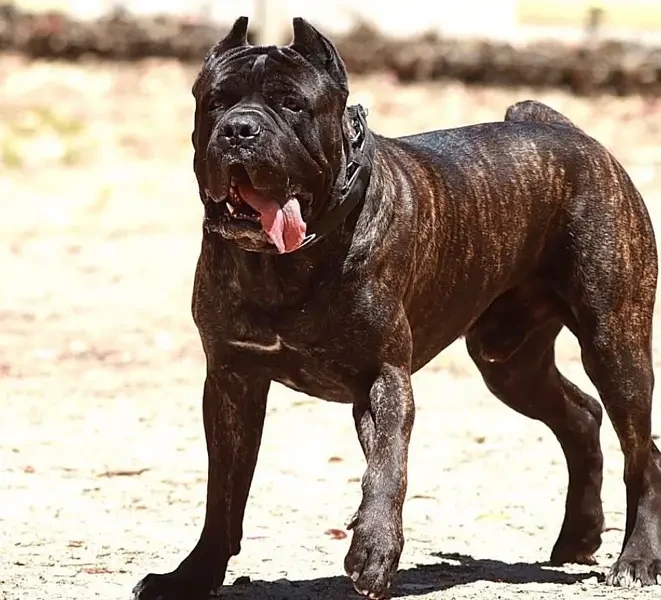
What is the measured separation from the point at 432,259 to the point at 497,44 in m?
14.0

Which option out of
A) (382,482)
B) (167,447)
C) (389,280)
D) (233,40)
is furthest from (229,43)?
(167,447)

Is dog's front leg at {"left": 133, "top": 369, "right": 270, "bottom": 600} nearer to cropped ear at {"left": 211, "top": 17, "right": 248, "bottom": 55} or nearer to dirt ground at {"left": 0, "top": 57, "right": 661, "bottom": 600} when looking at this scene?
dirt ground at {"left": 0, "top": 57, "right": 661, "bottom": 600}

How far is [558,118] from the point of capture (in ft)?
22.9

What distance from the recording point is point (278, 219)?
516cm

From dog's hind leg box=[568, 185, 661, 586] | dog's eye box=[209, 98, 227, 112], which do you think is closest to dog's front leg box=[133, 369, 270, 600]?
dog's eye box=[209, 98, 227, 112]

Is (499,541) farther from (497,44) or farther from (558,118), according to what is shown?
(497,44)

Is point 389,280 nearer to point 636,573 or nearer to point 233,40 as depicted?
point 233,40

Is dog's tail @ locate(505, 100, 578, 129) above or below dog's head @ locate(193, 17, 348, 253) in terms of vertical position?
above

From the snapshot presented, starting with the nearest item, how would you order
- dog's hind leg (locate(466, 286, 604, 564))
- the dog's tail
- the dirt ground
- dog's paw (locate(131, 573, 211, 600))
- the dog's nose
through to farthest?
the dog's nose
dog's paw (locate(131, 573, 211, 600))
the dirt ground
dog's hind leg (locate(466, 286, 604, 564))
the dog's tail

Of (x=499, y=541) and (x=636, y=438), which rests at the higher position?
(x=636, y=438)

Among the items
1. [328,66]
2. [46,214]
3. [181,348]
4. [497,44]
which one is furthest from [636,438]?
[497,44]

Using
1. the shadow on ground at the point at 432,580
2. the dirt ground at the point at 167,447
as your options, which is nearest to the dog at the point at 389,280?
the shadow on ground at the point at 432,580

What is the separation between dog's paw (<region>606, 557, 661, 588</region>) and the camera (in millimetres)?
6281

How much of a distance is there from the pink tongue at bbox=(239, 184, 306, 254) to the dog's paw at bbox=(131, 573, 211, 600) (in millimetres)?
1335
